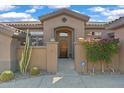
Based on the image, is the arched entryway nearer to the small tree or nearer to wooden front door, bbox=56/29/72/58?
wooden front door, bbox=56/29/72/58

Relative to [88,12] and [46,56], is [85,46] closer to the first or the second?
[46,56]

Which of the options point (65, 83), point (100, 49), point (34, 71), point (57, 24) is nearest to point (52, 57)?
point (34, 71)

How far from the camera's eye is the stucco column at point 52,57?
14.8 metres

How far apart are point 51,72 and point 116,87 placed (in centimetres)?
526

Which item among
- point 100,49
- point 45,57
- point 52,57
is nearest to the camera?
point 100,49

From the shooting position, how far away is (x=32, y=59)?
15.0 m

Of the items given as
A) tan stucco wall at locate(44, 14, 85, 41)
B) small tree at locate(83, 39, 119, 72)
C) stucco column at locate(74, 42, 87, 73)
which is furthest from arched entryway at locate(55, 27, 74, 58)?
small tree at locate(83, 39, 119, 72)

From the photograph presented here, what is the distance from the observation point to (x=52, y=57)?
48.8ft

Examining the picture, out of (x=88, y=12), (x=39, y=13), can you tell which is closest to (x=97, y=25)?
(x=88, y=12)

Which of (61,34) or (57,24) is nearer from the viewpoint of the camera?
(57,24)

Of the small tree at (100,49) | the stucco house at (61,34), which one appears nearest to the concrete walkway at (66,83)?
the stucco house at (61,34)

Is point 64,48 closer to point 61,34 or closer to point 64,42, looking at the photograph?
point 64,42

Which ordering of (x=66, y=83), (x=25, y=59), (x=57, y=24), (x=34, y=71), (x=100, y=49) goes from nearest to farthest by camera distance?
(x=66, y=83) < (x=34, y=71) < (x=100, y=49) < (x=25, y=59) < (x=57, y=24)

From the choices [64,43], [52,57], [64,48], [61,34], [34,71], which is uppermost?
[61,34]
